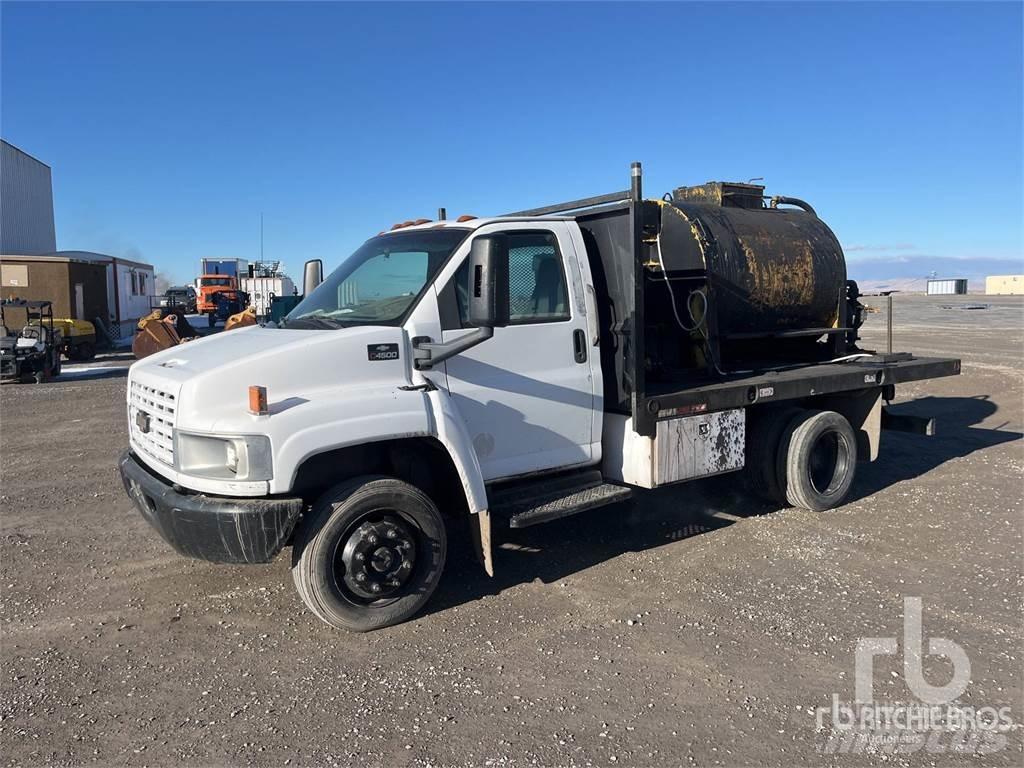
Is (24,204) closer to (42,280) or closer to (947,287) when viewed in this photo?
(42,280)

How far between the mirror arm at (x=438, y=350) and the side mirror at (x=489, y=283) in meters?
0.27

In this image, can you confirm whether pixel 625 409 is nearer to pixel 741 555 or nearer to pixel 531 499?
pixel 531 499

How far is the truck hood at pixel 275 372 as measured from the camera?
412cm

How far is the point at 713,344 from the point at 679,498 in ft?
4.97

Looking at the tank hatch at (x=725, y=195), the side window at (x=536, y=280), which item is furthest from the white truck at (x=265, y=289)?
the side window at (x=536, y=280)

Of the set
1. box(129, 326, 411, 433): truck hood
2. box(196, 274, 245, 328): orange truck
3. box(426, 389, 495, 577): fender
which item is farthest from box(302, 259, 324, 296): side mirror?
box(196, 274, 245, 328): orange truck

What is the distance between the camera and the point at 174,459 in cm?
425

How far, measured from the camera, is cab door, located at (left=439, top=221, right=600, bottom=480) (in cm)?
485

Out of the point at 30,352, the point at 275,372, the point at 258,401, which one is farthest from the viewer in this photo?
the point at 30,352

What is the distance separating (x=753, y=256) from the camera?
6.81 metres

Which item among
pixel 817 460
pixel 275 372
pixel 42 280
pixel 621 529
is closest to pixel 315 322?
pixel 275 372

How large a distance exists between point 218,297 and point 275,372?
34.9 metres

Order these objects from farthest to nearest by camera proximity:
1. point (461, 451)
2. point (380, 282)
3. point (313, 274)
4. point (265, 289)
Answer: point (265, 289)
point (313, 274)
point (380, 282)
point (461, 451)

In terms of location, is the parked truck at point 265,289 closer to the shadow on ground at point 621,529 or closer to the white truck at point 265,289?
the white truck at point 265,289
